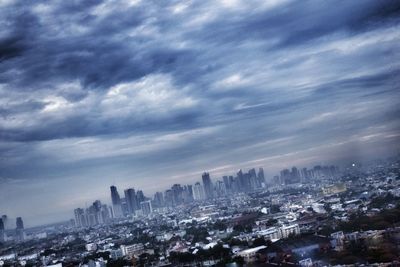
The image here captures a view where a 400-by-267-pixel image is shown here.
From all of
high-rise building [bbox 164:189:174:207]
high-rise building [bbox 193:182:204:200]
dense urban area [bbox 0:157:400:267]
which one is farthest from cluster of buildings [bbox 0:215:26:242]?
high-rise building [bbox 164:189:174:207]

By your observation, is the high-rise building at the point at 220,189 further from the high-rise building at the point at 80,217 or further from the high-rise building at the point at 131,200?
the high-rise building at the point at 80,217

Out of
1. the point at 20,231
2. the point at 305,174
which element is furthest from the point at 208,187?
the point at 20,231

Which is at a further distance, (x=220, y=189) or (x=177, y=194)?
(x=177, y=194)

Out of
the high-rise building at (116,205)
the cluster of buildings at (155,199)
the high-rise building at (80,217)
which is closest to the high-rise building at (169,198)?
the cluster of buildings at (155,199)

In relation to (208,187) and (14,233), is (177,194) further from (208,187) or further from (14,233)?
(14,233)

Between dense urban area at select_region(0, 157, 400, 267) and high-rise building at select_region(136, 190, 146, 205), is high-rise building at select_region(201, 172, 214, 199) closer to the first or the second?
dense urban area at select_region(0, 157, 400, 267)

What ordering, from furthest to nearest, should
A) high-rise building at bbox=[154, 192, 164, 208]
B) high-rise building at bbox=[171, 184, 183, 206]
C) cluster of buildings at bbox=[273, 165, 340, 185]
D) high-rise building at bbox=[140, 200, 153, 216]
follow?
1. high-rise building at bbox=[154, 192, 164, 208]
2. high-rise building at bbox=[140, 200, 153, 216]
3. high-rise building at bbox=[171, 184, 183, 206]
4. cluster of buildings at bbox=[273, 165, 340, 185]

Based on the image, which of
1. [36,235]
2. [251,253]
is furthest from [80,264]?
[36,235]

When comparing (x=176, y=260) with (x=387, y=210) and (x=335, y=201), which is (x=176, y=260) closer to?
(x=387, y=210)
